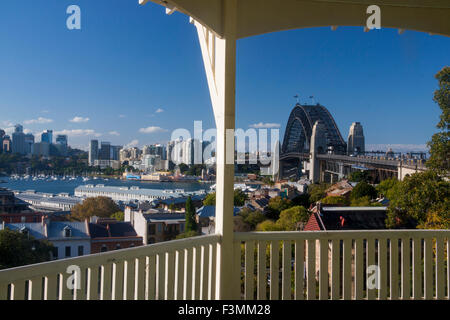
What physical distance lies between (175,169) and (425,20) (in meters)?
2.49

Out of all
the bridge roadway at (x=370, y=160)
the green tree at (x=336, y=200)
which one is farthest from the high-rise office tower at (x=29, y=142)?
the green tree at (x=336, y=200)

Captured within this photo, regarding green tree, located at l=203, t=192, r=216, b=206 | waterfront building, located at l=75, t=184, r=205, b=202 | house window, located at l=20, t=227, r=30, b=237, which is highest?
waterfront building, located at l=75, t=184, r=205, b=202

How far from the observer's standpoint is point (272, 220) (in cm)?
362

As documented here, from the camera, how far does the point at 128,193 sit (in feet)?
9.77

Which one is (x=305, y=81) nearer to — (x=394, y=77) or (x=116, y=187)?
(x=394, y=77)

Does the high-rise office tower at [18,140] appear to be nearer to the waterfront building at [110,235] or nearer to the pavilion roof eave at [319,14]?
the waterfront building at [110,235]

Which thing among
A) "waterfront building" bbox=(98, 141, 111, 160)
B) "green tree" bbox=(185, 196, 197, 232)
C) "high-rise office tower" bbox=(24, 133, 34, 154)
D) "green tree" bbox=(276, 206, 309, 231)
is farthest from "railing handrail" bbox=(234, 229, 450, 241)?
"high-rise office tower" bbox=(24, 133, 34, 154)

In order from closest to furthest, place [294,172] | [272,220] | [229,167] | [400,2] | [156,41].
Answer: [229,167], [400,2], [156,41], [272,220], [294,172]

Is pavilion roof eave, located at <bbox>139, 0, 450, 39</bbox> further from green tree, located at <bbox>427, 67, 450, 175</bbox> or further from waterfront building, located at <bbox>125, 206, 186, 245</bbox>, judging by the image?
waterfront building, located at <bbox>125, 206, 186, 245</bbox>

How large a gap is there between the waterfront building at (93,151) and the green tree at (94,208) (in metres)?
0.32

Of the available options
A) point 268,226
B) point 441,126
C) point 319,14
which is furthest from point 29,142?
point 441,126

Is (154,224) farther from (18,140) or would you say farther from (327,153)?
(327,153)

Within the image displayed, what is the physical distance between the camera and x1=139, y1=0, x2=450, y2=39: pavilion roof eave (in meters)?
→ 2.49

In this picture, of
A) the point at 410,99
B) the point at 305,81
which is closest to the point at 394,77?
the point at 410,99
